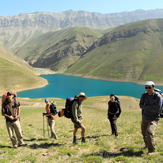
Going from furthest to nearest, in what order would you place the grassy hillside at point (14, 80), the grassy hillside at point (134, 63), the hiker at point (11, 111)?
the grassy hillside at point (134, 63) → the grassy hillside at point (14, 80) → the hiker at point (11, 111)

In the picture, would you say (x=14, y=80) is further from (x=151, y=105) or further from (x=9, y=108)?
(x=151, y=105)

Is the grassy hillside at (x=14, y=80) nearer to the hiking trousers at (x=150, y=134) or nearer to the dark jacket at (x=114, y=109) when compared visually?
the dark jacket at (x=114, y=109)

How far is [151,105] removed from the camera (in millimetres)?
7465

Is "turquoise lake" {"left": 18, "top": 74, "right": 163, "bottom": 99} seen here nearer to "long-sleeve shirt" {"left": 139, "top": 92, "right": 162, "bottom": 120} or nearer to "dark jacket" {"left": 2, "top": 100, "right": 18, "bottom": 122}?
"dark jacket" {"left": 2, "top": 100, "right": 18, "bottom": 122}

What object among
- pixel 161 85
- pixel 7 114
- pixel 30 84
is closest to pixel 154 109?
pixel 7 114

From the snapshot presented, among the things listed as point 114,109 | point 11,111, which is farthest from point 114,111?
point 11,111

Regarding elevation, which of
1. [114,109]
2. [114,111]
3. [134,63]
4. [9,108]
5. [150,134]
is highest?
[134,63]

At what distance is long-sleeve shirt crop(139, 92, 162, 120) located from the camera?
7305 mm

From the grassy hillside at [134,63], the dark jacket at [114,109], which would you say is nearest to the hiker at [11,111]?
the dark jacket at [114,109]

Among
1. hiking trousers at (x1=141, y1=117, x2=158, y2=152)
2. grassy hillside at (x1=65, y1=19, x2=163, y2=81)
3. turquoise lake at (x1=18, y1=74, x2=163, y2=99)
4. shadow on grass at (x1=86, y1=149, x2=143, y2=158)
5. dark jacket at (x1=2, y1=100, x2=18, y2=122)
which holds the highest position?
grassy hillside at (x1=65, y1=19, x2=163, y2=81)

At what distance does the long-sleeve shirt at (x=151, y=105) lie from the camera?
730cm

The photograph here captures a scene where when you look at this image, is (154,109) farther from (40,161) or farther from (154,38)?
(154,38)

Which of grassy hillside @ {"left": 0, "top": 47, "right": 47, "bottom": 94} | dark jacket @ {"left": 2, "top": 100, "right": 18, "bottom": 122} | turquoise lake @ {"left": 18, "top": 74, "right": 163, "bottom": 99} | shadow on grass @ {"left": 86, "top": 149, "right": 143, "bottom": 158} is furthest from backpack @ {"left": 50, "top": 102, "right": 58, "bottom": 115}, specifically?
grassy hillside @ {"left": 0, "top": 47, "right": 47, "bottom": 94}

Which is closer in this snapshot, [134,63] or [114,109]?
[114,109]
